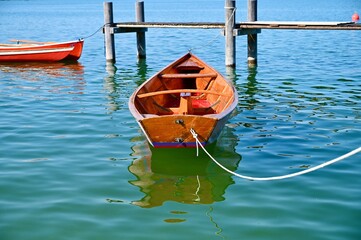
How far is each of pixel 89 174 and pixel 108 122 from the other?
3.57 meters

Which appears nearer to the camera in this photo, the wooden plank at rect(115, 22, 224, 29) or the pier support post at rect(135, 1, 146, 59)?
the wooden plank at rect(115, 22, 224, 29)

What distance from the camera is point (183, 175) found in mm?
9086

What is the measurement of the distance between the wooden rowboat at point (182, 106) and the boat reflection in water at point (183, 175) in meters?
0.36

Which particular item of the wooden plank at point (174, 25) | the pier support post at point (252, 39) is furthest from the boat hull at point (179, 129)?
the pier support post at point (252, 39)

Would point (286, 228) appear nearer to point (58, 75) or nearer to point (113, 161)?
point (113, 161)

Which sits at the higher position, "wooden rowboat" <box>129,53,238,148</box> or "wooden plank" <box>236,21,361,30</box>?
"wooden plank" <box>236,21,361,30</box>

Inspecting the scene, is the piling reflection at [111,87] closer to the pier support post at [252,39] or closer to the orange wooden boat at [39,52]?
the orange wooden boat at [39,52]

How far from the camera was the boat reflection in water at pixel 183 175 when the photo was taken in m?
8.16

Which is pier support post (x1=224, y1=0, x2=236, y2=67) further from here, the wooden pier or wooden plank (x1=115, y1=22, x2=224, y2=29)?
wooden plank (x1=115, y1=22, x2=224, y2=29)

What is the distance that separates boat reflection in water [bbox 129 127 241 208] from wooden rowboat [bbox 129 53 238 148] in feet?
1.17

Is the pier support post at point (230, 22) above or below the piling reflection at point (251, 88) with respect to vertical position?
above

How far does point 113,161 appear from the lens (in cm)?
981

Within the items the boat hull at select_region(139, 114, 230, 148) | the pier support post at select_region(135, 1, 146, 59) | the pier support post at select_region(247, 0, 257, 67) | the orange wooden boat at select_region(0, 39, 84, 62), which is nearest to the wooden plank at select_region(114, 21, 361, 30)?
the pier support post at select_region(247, 0, 257, 67)

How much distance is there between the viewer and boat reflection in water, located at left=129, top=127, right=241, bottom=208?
8156mm
